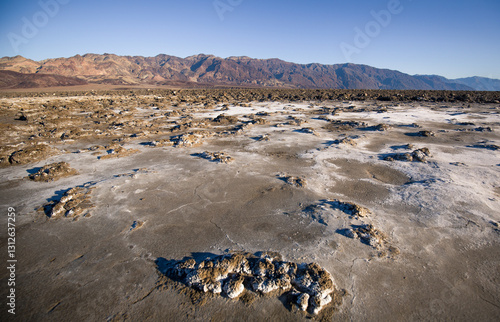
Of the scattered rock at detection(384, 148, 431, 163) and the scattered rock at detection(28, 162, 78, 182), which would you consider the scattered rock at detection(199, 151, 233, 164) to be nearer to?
the scattered rock at detection(28, 162, 78, 182)

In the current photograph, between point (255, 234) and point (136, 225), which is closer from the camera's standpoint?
point (255, 234)

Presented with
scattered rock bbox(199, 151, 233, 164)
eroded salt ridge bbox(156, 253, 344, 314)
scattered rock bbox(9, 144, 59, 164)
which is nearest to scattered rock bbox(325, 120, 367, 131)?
scattered rock bbox(199, 151, 233, 164)

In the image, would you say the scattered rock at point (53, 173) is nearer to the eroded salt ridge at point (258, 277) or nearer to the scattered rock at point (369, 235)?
the eroded salt ridge at point (258, 277)

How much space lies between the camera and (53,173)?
6449 millimetres

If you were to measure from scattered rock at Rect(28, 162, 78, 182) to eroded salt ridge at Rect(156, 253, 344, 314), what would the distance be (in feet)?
16.8

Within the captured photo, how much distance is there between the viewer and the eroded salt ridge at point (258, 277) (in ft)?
9.73

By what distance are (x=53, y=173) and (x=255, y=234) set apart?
6.30 meters

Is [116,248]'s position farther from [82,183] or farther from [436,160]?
[436,160]

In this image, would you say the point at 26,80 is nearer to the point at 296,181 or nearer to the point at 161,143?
the point at 161,143

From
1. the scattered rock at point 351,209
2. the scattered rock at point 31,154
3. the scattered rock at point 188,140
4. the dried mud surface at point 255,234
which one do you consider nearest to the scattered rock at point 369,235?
the dried mud surface at point 255,234

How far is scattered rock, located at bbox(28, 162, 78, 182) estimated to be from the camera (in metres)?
6.27

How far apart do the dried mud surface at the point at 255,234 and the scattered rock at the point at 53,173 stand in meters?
0.04

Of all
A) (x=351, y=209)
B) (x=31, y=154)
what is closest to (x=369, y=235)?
(x=351, y=209)

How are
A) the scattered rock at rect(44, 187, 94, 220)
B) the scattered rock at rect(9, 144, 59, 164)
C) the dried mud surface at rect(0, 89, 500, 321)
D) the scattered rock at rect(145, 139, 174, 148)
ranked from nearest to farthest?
the dried mud surface at rect(0, 89, 500, 321) → the scattered rock at rect(44, 187, 94, 220) → the scattered rock at rect(9, 144, 59, 164) → the scattered rock at rect(145, 139, 174, 148)
